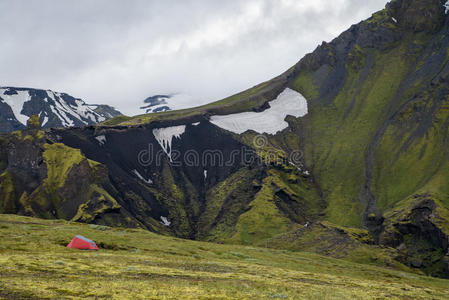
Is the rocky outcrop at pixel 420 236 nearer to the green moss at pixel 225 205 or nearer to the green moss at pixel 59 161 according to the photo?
the green moss at pixel 225 205

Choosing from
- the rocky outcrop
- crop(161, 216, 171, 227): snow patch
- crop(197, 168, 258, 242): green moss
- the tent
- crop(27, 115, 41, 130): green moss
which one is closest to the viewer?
the tent

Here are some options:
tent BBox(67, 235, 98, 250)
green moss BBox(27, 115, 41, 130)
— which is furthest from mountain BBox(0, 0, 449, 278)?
tent BBox(67, 235, 98, 250)

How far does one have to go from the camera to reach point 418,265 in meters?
123

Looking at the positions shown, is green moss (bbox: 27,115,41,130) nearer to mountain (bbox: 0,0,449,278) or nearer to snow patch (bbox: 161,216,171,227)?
mountain (bbox: 0,0,449,278)

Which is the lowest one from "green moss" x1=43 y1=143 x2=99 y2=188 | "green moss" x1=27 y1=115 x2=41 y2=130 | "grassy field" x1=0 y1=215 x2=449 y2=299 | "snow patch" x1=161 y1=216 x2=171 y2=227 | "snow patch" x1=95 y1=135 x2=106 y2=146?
"snow patch" x1=161 y1=216 x2=171 y2=227

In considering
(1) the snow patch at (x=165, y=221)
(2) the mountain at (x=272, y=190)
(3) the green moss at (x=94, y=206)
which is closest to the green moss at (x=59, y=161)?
(2) the mountain at (x=272, y=190)

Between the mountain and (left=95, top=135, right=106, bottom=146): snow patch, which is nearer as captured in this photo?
the mountain

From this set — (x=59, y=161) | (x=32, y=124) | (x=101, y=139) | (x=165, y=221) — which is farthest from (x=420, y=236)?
(x=32, y=124)

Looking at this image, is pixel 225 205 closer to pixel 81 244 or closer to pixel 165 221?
pixel 165 221

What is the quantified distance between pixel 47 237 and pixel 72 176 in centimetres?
9552

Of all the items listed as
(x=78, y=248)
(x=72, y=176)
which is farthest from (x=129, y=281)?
(x=72, y=176)

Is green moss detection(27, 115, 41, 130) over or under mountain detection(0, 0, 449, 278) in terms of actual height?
over

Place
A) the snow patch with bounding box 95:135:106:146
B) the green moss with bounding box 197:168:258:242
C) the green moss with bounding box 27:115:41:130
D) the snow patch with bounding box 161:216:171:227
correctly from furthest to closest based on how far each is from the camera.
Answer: the snow patch with bounding box 95:135:106:146, the snow patch with bounding box 161:216:171:227, the green moss with bounding box 27:115:41:130, the green moss with bounding box 197:168:258:242

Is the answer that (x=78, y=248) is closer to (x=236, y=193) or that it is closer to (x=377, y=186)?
(x=236, y=193)
